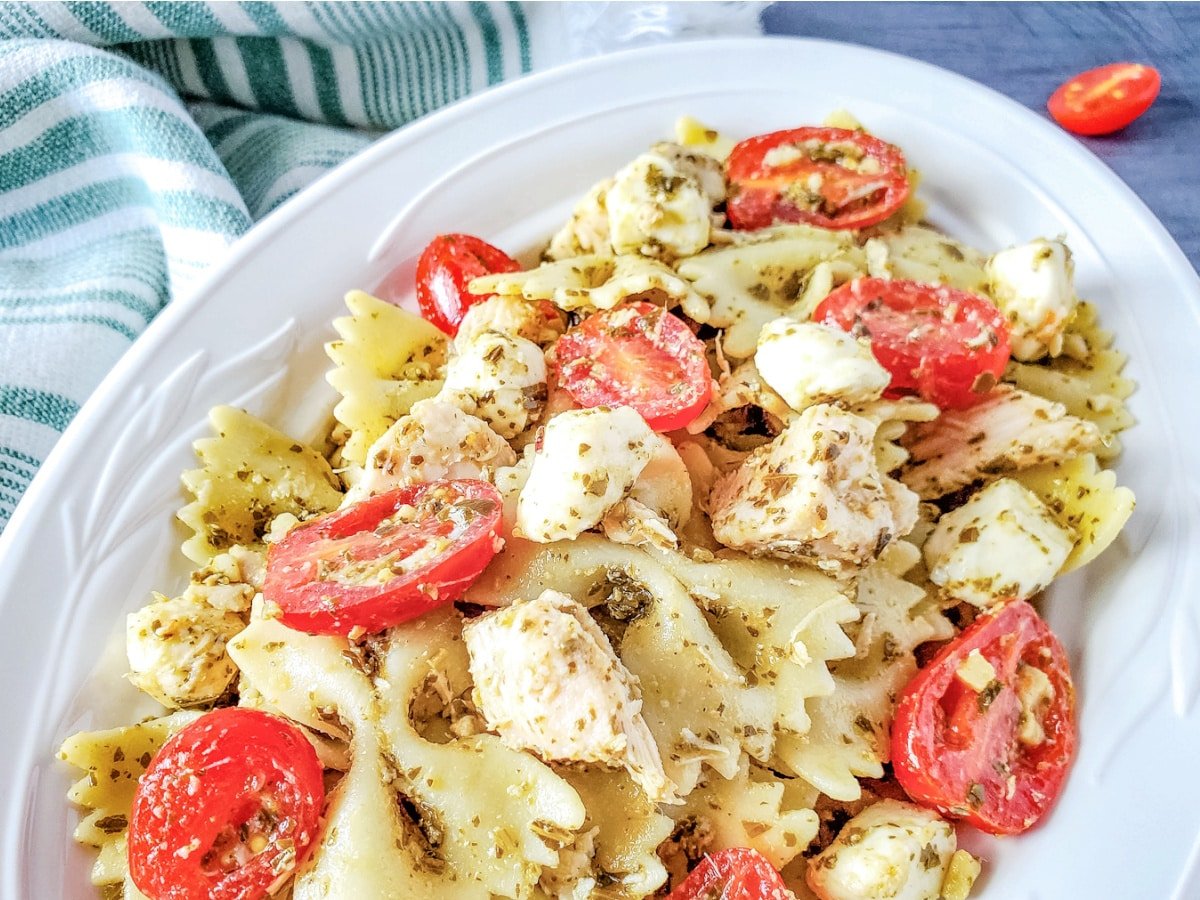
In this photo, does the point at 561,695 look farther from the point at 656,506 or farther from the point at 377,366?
the point at 377,366

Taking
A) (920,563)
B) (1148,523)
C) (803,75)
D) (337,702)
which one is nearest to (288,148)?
(803,75)

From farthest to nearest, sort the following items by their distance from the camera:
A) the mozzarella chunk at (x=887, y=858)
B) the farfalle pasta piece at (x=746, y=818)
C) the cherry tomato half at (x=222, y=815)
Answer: the farfalle pasta piece at (x=746, y=818), the mozzarella chunk at (x=887, y=858), the cherry tomato half at (x=222, y=815)

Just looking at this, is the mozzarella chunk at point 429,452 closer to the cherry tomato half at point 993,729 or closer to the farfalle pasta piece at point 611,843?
the farfalle pasta piece at point 611,843

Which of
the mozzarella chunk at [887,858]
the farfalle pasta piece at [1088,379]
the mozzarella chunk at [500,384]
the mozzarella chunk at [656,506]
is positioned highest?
the mozzarella chunk at [500,384]

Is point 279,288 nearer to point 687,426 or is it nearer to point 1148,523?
point 687,426

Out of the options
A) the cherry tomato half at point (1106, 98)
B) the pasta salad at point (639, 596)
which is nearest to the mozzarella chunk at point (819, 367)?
the pasta salad at point (639, 596)
